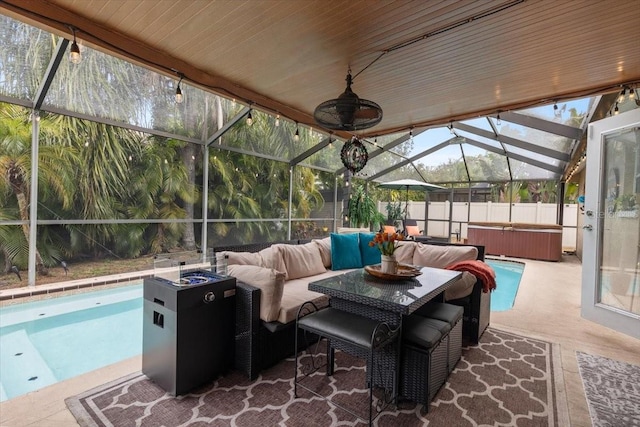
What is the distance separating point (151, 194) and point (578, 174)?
10.8 meters

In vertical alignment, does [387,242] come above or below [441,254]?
above

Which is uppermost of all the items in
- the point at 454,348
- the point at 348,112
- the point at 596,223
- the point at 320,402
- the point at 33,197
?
the point at 348,112

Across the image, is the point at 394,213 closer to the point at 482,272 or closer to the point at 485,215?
the point at 485,215

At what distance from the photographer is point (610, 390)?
7.14 feet

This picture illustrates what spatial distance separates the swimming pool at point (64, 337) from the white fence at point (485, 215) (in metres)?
7.98

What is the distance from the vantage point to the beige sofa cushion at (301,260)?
3249 millimetres

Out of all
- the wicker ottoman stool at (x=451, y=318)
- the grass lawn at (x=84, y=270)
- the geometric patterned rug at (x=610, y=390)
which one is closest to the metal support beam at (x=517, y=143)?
the geometric patterned rug at (x=610, y=390)

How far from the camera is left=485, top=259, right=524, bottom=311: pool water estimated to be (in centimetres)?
464

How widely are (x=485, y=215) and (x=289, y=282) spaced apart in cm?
831

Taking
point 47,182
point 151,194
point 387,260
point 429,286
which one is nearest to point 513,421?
point 429,286

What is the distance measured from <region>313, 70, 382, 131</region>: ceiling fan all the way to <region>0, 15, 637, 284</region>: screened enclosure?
1387 mm

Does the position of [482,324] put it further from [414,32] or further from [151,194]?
[151,194]

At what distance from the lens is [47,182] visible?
398cm

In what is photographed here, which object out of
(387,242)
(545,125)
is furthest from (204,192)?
(545,125)
